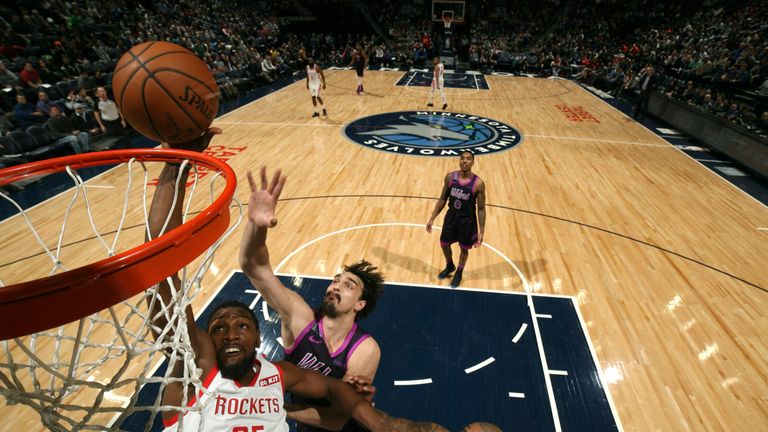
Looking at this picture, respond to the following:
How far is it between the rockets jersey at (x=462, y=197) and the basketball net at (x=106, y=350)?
7.73 ft

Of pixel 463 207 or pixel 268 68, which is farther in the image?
pixel 268 68

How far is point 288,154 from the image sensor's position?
8.91 meters

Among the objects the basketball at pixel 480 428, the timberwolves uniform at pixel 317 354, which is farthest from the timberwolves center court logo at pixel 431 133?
the basketball at pixel 480 428

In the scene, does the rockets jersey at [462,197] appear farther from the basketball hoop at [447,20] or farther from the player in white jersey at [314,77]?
the basketball hoop at [447,20]

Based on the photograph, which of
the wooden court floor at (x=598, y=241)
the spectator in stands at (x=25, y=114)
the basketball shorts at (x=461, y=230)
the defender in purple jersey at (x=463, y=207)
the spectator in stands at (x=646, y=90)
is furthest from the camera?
the spectator in stands at (x=646, y=90)

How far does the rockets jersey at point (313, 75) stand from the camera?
11164 mm

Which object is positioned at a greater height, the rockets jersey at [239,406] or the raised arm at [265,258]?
the raised arm at [265,258]

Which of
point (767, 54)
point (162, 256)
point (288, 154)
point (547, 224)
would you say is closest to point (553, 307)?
point (547, 224)

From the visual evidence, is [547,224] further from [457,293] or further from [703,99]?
[703,99]

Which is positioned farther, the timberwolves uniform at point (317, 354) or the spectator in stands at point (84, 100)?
the spectator in stands at point (84, 100)

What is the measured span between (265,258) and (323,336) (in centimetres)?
62

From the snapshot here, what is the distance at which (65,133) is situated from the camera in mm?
7852

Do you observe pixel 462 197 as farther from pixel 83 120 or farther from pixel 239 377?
pixel 83 120

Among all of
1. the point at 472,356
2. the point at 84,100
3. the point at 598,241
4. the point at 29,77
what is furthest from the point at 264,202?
the point at 29,77
